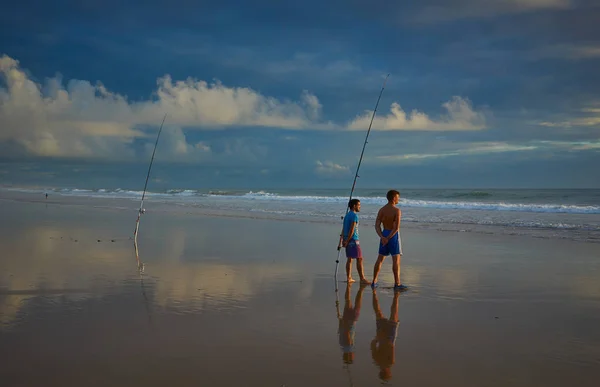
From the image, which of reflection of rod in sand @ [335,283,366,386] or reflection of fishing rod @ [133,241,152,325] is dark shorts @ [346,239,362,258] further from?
reflection of fishing rod @ [133,241,152,325]

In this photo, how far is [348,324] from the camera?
18.4ft

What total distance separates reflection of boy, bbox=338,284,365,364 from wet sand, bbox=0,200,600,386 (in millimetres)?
20

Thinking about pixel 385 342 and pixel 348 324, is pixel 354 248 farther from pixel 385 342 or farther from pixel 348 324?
pixel 385 342

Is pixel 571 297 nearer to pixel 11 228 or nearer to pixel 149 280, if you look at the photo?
pixel 149 280

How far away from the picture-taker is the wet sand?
4.15 meters

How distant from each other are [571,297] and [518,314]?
1450 millimetres

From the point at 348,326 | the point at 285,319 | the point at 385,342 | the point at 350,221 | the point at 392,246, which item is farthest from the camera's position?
the point at 350,221

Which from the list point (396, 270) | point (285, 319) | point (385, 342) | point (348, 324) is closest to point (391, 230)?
point (396, 270)

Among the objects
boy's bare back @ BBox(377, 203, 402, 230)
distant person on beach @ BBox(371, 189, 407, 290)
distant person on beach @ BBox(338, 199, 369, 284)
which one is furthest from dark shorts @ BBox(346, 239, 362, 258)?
boy's bare back @ BBox(377, 203, 402, 230)

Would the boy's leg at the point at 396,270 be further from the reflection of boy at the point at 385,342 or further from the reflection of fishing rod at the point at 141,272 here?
the reflection of fishing rod at the point at 141,272

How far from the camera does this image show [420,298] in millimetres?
6941

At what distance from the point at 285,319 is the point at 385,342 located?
47.7 inches

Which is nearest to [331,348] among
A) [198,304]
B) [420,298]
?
[198,304]

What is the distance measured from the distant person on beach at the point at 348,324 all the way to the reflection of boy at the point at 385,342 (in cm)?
21
